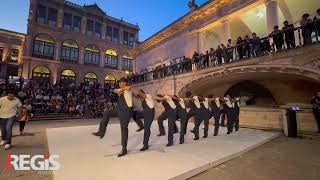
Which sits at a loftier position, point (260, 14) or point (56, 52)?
point (56, 52)

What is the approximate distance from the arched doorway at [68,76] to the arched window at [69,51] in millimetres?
1867

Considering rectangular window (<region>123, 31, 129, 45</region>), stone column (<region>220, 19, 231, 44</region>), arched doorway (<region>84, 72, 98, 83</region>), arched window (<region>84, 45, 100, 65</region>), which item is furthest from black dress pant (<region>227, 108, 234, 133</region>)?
rectangular window (<region>123, 31, 129, 45</region>)

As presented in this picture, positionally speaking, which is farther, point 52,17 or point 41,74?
point 52,17

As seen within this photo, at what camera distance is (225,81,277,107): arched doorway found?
39.4 ft

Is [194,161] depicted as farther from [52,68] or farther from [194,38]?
[52,68]

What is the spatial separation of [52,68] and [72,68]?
2868 millimetres

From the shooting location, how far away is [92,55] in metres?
33.2

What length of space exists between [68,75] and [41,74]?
3.74 metres

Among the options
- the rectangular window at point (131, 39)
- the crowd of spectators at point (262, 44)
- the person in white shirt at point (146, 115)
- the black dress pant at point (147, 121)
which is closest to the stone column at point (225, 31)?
the crowd of spectators at point (262, 44)

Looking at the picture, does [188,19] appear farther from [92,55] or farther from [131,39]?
[131,39]

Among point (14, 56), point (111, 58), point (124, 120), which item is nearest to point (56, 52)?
point (14, 56)

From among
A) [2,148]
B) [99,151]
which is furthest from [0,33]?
[99,151]

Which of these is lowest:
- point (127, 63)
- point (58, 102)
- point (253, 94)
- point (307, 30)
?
point (58, 102)

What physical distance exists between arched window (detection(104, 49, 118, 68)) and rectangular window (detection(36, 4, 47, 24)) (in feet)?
35.4
